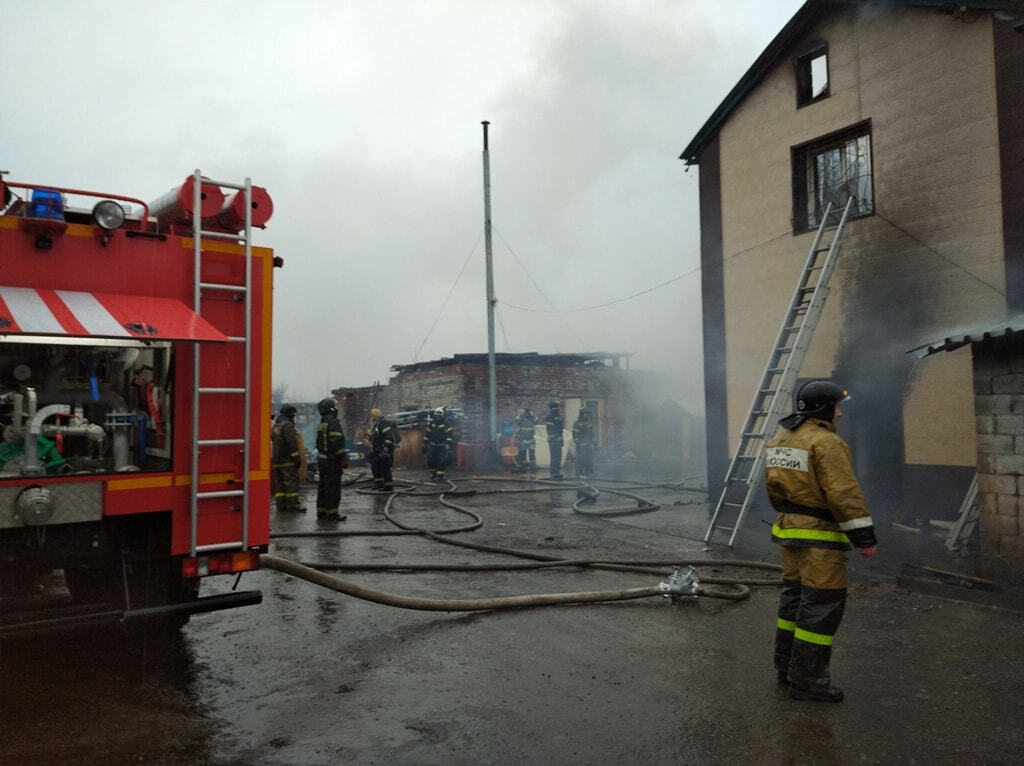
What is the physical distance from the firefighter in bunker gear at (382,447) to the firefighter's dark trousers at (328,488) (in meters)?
3.18

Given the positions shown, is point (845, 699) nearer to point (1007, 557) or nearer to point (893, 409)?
point (1007, 557)

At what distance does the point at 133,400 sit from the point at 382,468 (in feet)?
31.9

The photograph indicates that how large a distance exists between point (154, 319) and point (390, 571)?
364 cm

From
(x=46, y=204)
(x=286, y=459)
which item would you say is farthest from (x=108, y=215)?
(x=286, y=459)

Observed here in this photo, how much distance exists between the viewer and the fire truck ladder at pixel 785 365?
839 cm

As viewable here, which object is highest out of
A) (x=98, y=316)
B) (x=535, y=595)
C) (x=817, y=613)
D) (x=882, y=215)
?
(x=882, y=215)

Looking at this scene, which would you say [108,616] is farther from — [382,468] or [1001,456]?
[382,468]

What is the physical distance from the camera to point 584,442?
1636cm

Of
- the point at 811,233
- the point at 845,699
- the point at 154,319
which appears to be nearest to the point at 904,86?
the point at 811,233

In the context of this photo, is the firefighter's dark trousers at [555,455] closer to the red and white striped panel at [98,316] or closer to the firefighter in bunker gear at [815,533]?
the firefighter in bunker gear at [815,533]

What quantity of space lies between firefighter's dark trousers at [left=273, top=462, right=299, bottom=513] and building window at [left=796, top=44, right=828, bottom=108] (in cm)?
898

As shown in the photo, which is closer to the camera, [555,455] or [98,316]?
[98,316]

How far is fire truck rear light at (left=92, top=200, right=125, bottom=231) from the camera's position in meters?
3.84

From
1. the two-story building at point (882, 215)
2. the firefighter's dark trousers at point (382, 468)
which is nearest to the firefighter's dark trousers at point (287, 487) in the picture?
the firefighter's dark trousers at point (382, 468)
